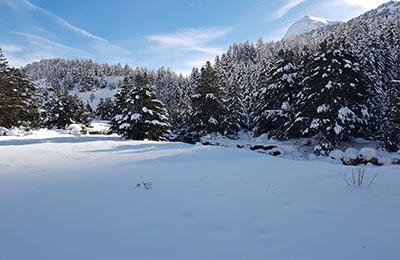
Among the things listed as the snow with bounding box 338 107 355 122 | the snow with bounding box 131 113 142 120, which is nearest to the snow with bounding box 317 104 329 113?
the snow with bounding box 338 107 355 122

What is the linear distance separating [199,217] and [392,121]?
2007cm

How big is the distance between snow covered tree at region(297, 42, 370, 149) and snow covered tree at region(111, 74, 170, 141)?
1085cm

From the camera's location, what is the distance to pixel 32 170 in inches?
283

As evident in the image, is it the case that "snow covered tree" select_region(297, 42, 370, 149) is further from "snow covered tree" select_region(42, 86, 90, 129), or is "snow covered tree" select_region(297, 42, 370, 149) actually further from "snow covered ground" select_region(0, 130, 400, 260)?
"snow covered tree" select_region(42, 86, 90, 129)

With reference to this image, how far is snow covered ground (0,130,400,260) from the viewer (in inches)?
115

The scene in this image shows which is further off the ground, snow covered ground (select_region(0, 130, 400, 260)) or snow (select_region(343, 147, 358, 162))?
snow covered ground (select_region(0, 130, 400, 260))

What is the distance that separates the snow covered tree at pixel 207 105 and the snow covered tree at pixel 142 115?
244 inches

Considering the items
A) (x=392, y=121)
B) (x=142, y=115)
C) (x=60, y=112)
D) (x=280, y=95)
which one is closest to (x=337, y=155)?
(x=392, y=121)

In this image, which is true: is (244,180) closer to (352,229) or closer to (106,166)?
(352,229)

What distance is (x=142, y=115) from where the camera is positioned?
71.2ft

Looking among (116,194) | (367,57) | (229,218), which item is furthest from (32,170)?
(367,57)

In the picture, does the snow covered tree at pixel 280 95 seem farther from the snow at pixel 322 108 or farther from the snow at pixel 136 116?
the snow at pixel 136 116

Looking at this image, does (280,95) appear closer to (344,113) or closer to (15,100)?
(344,113)

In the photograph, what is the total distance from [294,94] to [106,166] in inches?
780
